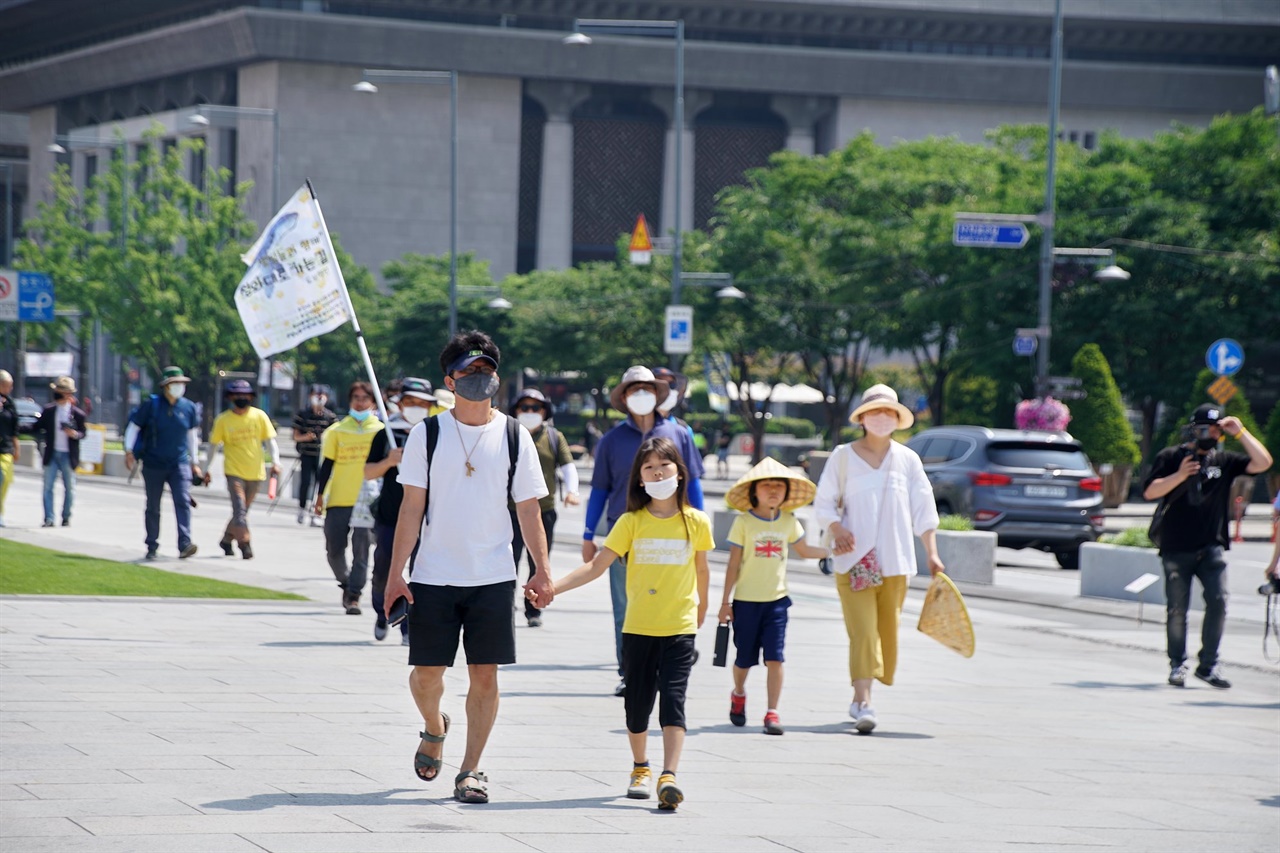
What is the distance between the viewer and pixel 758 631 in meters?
9.36

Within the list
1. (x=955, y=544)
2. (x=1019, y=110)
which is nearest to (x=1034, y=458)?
(x=955, y=544)

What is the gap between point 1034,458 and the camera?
22.5 m

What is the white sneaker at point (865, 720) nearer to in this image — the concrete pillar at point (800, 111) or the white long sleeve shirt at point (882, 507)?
the white long sleeve shirt at point (882, 507)

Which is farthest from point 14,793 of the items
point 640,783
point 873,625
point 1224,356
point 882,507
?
point 1224,356

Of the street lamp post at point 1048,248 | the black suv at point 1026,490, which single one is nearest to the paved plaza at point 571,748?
the black suv at point 1026,490

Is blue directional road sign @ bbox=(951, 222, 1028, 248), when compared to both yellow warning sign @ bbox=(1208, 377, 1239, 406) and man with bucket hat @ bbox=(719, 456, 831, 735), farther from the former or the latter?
man with bucket hat @ bbox=(719, 456, 831, 735)

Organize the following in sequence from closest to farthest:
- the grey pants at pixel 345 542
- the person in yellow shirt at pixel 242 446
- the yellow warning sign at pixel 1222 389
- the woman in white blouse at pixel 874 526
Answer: the woman in white blouse at pixel 874 526 → the grey pants at pixel 345 542 → the person in yellow shirt at pixel 242 446 → the yellow warning sign at pixel 1222 389

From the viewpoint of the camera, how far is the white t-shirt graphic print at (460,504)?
6949 millimetres

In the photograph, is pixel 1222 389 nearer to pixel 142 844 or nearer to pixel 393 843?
pixel 393 843

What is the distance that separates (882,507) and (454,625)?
11.2 feet

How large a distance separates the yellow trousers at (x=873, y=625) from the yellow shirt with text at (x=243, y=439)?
9.06 meters

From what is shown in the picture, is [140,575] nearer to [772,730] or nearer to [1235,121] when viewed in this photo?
[772,730]

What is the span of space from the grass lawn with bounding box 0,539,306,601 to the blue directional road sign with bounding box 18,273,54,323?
25259 mm

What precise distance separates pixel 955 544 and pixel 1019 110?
65131 mm
